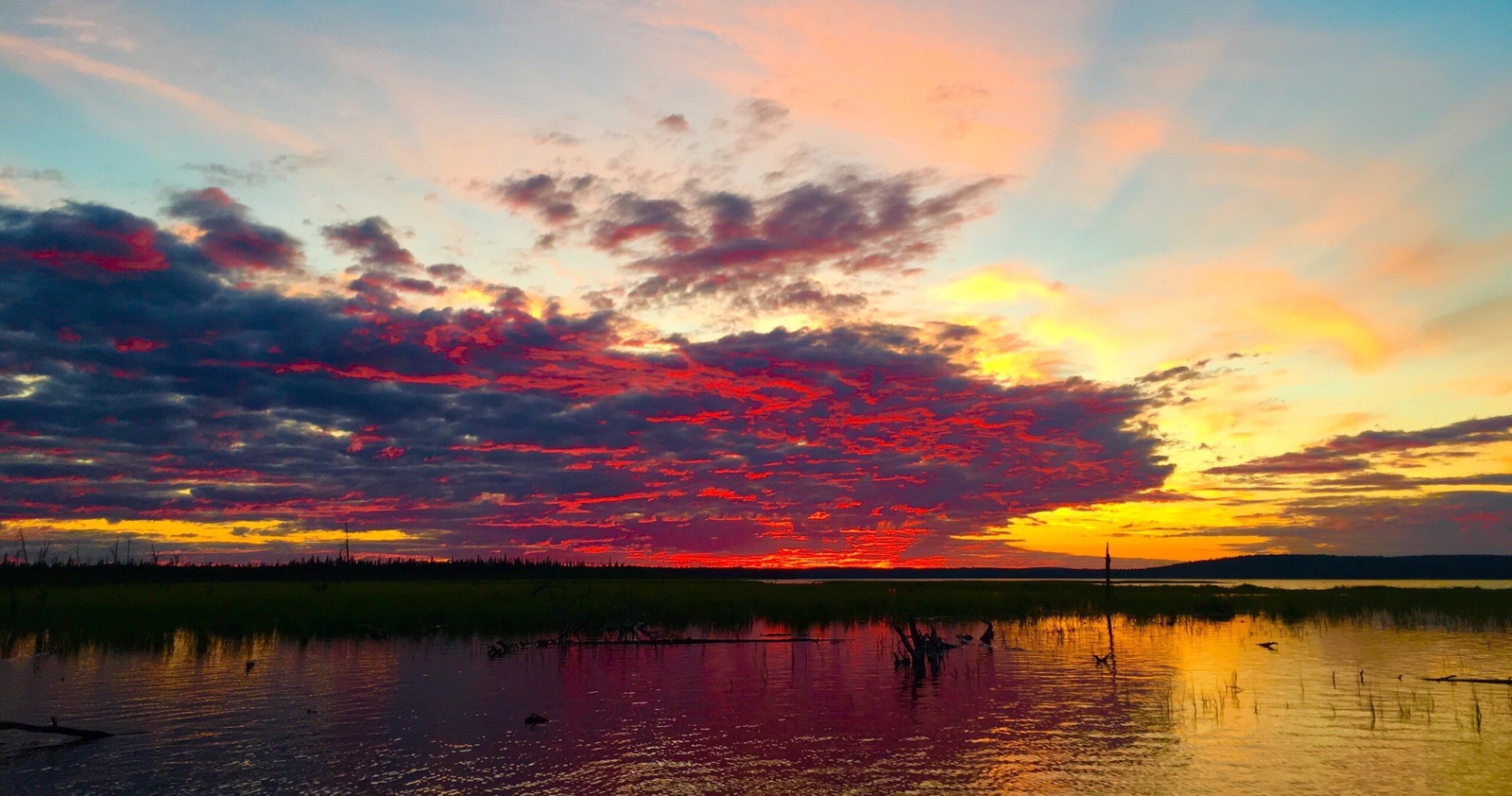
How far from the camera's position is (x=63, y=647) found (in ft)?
118

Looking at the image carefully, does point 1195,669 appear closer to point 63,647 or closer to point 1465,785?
point 1465,785

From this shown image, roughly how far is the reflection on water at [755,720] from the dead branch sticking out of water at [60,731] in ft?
1.00

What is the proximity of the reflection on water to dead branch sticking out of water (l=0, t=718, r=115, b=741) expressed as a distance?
0.31m

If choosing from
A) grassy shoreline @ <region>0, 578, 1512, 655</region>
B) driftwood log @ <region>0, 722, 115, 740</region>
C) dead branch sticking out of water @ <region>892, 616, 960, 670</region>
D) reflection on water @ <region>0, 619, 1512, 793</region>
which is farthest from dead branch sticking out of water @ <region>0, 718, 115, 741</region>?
dead branch sticking out of water @ <region>892, 616, 960, 670</region>

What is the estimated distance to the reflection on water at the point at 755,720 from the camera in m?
17.7

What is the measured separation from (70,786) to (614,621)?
95.7 feet

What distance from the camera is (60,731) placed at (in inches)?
723

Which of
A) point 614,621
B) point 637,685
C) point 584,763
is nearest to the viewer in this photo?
point 584,763

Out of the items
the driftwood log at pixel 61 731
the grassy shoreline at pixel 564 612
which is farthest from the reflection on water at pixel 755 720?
the grassy shoreline at pixel 564 612

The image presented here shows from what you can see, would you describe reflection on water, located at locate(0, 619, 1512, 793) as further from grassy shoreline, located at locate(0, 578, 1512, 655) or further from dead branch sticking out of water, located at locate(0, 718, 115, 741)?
grassy shoreline, located at locate(0, 578, 1512, 655)

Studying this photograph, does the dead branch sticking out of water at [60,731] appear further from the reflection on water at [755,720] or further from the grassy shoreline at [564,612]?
the grassy shoreline at [564,612]

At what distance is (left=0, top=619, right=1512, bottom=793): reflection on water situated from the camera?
17719mm

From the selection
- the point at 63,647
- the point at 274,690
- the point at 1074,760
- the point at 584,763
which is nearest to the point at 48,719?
the point at 274,690

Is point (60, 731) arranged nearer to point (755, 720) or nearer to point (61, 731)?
point (61, 731)
